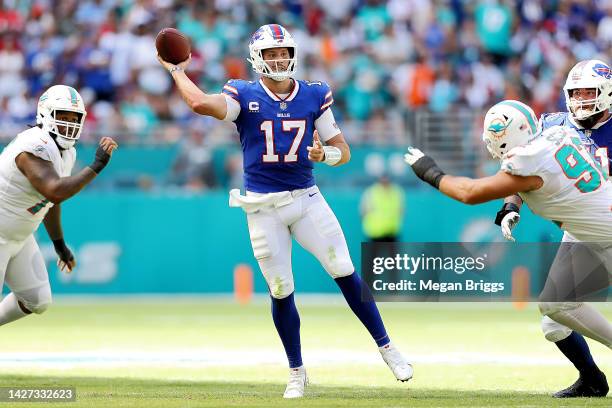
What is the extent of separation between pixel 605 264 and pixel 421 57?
1084 cm

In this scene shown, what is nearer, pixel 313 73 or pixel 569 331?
pixel 569 331

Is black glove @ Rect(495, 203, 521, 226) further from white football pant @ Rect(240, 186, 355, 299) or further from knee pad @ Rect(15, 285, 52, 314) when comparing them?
knee pad @ Rect(15, 285, 52, 314)

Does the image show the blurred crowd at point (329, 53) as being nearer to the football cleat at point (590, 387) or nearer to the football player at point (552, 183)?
the football cleat at point (590, 387)

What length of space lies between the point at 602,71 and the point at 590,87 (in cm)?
19

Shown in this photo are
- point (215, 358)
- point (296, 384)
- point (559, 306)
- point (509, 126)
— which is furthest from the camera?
point (215, 358)

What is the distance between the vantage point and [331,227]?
291 inches

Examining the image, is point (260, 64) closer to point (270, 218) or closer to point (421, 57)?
point (270, 218)

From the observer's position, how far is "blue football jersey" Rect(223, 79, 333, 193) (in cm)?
733

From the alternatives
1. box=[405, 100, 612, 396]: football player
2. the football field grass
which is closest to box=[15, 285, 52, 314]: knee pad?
the football field grass

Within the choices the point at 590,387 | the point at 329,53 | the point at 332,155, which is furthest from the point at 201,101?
the point at 329,53

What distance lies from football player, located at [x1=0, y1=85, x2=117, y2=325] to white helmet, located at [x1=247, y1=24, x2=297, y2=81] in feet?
3.28

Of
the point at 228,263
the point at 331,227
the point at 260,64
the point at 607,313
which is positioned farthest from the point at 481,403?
the point at 228,263

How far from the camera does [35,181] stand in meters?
7.41

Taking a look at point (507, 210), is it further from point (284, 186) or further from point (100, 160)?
point (100, 160)
